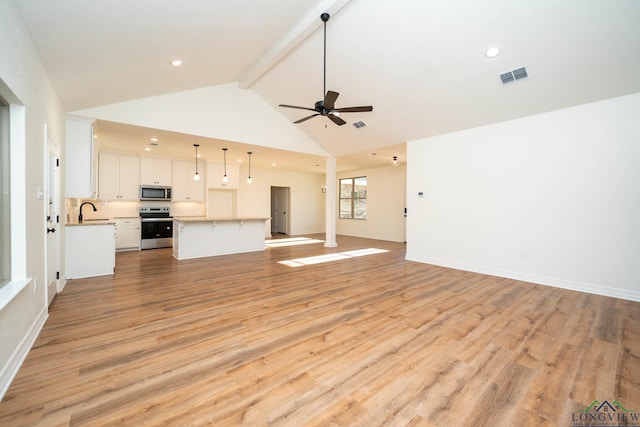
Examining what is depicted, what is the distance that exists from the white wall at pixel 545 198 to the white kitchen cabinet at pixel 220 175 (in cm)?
570

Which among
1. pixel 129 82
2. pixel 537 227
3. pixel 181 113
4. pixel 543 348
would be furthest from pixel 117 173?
pixel 537 227

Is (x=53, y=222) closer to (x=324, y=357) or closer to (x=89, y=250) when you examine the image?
(x=89, y=250)

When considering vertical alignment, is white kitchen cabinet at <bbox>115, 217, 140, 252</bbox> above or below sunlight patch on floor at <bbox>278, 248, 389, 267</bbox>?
above

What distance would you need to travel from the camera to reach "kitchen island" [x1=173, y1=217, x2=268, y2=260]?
6.23 metres

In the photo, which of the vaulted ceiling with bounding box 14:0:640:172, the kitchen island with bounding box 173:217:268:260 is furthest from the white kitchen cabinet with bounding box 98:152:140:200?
the vaulted ceiling with bounding box 14:0:640:172

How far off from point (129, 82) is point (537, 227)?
6.73 m

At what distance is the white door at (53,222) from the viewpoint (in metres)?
3.29

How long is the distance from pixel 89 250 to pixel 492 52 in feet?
22.2

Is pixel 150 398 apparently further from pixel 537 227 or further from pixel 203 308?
pixel 537 227

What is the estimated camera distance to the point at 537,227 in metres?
4.48

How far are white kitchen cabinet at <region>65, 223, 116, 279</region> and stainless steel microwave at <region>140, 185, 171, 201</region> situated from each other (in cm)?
295

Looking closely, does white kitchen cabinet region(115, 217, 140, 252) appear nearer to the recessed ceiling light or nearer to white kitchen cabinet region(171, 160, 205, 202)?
white kitchen cabinet region(171, 160, 205, 202)

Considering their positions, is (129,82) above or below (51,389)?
above

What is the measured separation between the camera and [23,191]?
2.24m
